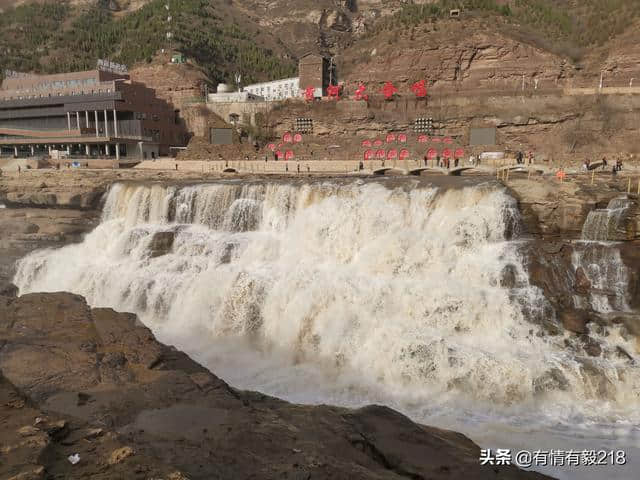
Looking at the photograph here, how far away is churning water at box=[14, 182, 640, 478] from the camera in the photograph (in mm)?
12266

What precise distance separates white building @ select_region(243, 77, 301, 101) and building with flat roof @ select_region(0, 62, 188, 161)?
51.3ft

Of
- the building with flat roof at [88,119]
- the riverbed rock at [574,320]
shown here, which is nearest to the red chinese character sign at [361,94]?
the building with flat roof at [88,119]

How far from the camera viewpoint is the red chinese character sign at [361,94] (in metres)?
43.7

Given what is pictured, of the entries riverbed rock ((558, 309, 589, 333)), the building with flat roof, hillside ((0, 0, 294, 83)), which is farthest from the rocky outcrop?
hillside ((0, 0, 294, 83))

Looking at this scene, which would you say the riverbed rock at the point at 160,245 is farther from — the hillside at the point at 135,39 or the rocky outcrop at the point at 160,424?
the hillside at the point at 135,39

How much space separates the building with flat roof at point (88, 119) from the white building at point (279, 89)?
51.3 ft

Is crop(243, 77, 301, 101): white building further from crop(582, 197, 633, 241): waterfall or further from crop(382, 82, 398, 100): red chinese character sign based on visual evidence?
crop(582, 197, 633, 241): waterfall

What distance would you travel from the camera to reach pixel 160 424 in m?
7.29

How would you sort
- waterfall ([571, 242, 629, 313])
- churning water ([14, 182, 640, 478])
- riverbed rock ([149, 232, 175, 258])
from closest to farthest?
churning water ([14, 182, 640, 478])
waterfall ([571, 242, 629, 313])
riverbed rock ([149, 232, 175, 258])

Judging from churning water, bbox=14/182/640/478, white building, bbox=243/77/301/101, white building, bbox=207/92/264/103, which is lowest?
churning water, bbox=14/182/640/478

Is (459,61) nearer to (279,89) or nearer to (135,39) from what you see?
(279,89)

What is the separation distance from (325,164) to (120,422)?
29.5m

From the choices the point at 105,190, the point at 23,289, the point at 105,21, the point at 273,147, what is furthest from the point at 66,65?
the point at 23,289

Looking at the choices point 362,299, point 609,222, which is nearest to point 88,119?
point 362,299
